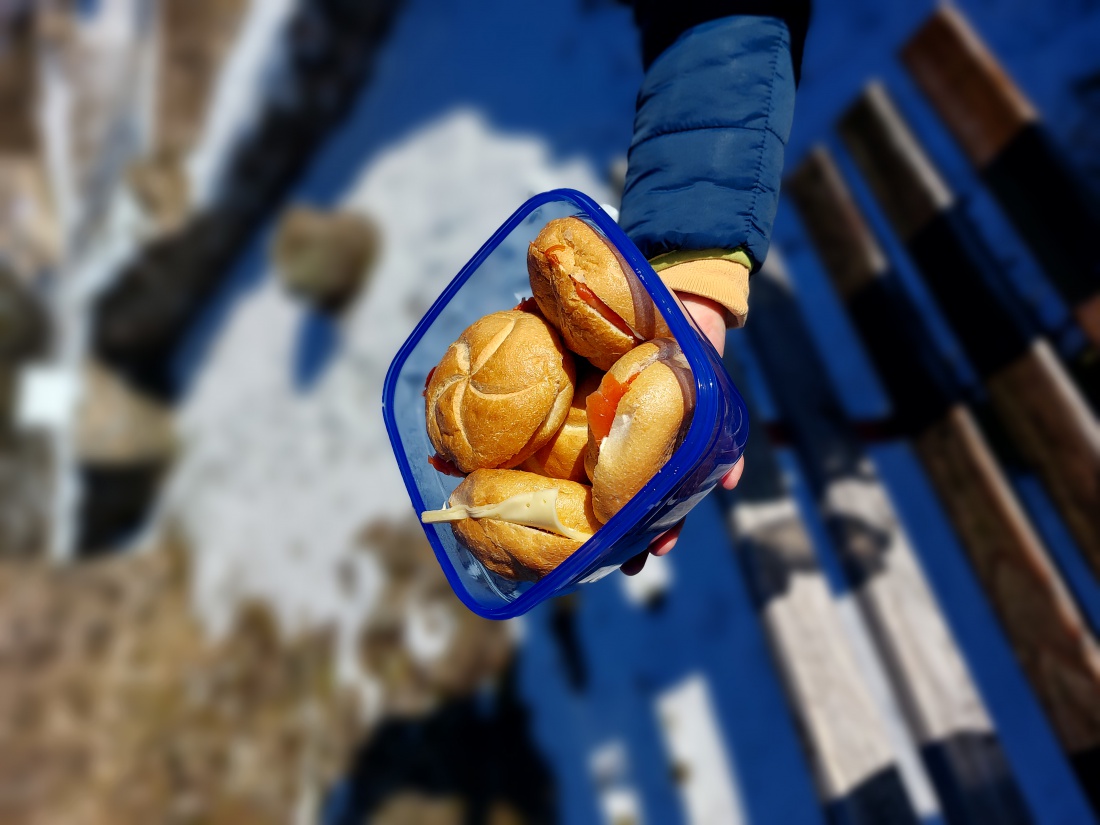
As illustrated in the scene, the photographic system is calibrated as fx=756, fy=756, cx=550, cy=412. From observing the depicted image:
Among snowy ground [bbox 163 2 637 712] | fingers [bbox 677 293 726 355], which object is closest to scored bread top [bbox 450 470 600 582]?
fingers [bbox 677 293 726 355]

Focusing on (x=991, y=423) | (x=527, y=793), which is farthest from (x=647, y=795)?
(x=991, y=423)

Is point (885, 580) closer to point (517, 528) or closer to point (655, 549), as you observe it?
point (655, 549)

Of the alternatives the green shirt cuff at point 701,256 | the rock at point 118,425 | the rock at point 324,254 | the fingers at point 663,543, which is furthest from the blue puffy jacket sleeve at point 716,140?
the rock at point 118,425

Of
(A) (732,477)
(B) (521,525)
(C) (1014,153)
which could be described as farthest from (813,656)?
(C) (1014,153)

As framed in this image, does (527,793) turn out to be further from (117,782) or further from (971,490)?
(117,782)

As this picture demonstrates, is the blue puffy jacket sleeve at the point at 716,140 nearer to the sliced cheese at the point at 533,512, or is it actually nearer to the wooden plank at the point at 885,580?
the sliced cheese at the point at 533,512

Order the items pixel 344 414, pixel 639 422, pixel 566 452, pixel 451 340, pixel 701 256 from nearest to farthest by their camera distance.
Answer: pixel 639 422
pixel 566 452
pixel 701 256
pixel 451 340
pixel 344 414

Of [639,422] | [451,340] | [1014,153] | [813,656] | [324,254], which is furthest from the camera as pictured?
[324,254]
